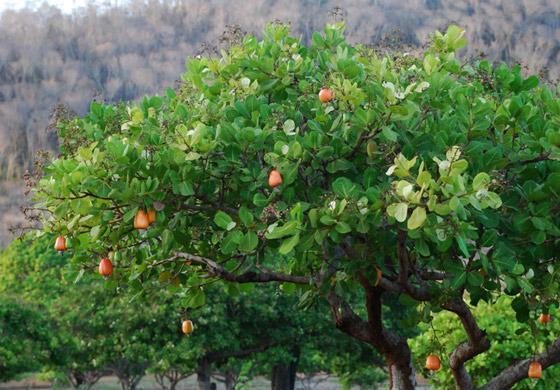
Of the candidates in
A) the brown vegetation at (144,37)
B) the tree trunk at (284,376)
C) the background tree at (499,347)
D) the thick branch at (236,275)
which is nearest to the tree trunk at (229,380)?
the tree trunk at (284,376)

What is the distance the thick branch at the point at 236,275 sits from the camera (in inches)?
362

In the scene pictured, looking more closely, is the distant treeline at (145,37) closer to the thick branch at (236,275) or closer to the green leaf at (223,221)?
the thick branch at (236,275)

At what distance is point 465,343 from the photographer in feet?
35.0

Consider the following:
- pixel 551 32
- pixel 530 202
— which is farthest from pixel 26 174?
pixel 551 32

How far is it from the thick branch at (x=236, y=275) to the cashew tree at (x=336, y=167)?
0.13 feet

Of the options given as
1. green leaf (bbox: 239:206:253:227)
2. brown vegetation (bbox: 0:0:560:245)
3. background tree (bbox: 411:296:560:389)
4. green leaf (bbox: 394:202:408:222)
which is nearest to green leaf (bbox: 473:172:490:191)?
green leaf (bbox: 394:202:408:222)

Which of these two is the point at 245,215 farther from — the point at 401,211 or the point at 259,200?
the point at 401,211

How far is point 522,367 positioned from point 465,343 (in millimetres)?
710

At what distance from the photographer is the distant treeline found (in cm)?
8469

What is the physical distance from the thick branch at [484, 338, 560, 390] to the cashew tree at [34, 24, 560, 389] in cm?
144

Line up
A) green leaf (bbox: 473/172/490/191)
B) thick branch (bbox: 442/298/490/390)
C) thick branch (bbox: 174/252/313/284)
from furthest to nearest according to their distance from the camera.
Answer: thick branch (bbox: 442/298/490/390) → thick branch (bbox: 174/252/313/284) → green leaf (bbox: 473/172/490/191)

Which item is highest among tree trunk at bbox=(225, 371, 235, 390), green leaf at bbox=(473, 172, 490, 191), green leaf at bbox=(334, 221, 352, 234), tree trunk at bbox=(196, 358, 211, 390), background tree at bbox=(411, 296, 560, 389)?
green leaf at bbox=(473, 172, 490, 191)

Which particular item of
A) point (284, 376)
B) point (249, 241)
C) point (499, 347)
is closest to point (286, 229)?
point (249, 241)

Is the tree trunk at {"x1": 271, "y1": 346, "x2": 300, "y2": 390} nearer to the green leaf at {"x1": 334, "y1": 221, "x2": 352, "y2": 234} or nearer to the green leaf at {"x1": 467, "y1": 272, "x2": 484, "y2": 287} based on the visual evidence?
the green leaf at {"x1": 467, "y1": 272, "x2": 484, "y2": 287}
